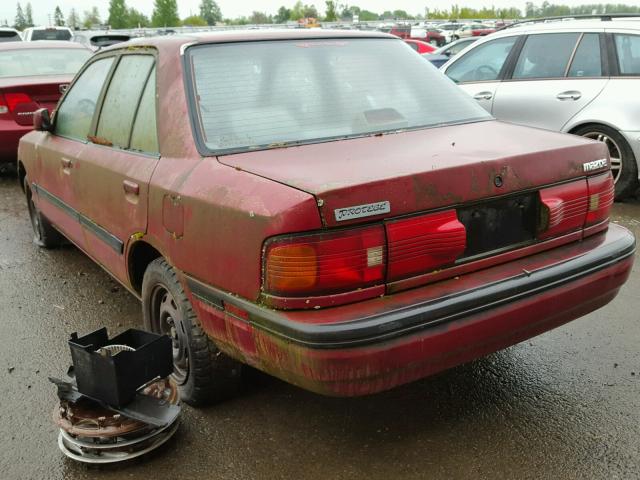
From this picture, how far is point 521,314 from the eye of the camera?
2.52 m

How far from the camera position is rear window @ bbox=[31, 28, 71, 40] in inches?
862

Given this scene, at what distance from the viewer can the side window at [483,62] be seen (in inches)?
283

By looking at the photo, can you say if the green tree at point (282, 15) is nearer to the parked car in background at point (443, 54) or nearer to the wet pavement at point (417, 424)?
the parked car in background at point (443, 54)

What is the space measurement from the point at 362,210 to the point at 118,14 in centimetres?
10053

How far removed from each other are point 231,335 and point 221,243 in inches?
13.9

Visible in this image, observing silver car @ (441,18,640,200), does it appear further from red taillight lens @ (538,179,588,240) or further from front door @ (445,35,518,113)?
red taillight lens @ (538,179,588,240)

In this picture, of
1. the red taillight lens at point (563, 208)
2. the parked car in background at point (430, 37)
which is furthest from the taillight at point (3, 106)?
the parked car in background at point (430, 37)

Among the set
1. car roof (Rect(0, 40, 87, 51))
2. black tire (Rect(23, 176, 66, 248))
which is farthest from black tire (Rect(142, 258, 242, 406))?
car roof (Rect(0, 40, 87, 51))

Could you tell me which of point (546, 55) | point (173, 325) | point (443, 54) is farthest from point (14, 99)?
point (443, 54)

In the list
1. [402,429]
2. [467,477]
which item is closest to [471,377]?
[402,429]

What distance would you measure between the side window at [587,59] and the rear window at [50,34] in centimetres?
1976

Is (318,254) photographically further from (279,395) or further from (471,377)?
(471,377)

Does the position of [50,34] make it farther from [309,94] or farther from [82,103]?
[309,94]

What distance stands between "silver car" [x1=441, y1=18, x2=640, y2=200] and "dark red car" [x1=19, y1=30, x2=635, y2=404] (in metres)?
3.23
